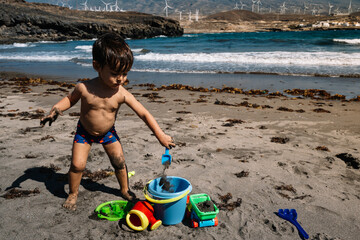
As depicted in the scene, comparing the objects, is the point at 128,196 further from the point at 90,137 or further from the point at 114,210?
the point at 90,137

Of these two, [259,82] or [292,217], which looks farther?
[259,82]

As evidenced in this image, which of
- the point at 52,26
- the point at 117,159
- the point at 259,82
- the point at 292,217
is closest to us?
the point at 292,217

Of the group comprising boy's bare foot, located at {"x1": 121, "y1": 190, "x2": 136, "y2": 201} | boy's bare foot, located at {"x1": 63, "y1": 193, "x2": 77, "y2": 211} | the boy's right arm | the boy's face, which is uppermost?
the boy's face

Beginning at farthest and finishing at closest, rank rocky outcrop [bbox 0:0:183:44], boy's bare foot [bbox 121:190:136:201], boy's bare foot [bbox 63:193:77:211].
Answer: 1. rocky outcrop [bbox 0:0:183:44]
2. boy's bare foot [bbox 121:190:136:201]
3. boy's bare foot [bbox 63:193:77:211]

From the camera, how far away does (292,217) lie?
2.69 metres

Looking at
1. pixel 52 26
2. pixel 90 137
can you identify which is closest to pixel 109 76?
pixel 90 137

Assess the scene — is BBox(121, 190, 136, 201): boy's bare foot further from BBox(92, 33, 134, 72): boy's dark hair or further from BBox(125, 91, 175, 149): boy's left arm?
BBox(92, 33, 134, 72): boy's dark hair

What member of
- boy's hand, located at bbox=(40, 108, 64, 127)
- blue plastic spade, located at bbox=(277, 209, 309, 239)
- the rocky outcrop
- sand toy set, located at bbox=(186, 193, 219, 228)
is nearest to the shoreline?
blue plastic spade, located at bbox=(277, 209, 309, 239)

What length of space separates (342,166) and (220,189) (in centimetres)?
197

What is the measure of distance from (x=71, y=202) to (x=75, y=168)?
40 cm

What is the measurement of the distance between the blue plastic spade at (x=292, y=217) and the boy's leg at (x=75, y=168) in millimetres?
2107

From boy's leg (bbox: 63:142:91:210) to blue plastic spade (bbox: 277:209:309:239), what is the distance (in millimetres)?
2107

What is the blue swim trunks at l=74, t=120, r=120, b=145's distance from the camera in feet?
9.29

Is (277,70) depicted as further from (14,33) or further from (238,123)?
(14,33)
